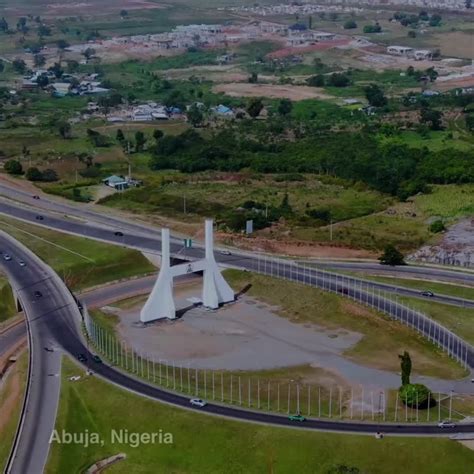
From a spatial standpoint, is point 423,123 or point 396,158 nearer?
point 396,158

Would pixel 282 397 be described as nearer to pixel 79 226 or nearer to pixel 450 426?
pixel 450 426

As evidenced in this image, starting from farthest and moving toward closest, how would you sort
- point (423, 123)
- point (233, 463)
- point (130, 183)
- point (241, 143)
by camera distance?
1. point (423, 123)
2. point (241, 143)
3. point (130, 183)
4. point (233, 463)

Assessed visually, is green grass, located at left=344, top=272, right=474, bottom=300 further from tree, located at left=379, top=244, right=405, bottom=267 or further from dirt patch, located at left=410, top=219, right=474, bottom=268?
dirt patch, located at left=410, top=219, right=474, bottom=268

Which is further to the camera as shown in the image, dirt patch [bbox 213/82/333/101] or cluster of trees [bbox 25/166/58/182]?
dirt patch [bbox 213/82/333/101]

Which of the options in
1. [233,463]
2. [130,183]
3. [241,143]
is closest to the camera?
[233,463]

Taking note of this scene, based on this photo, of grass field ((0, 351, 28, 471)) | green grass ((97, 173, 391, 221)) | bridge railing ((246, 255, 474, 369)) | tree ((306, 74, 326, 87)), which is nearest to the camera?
grass field ((0, 351, 28, 471))

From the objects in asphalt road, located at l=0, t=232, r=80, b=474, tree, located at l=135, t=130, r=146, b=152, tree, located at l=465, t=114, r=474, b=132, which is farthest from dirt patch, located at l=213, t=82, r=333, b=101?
asphalt road, located at l=0, t=232, r=80, b=474

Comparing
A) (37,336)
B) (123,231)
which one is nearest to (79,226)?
(123,231)
